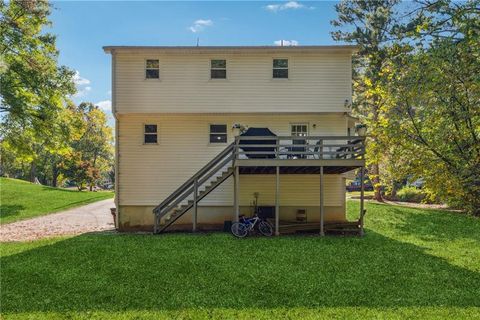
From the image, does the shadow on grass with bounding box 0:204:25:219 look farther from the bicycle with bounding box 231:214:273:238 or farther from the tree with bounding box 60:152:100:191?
the tree with bounding box 60:152:100:191

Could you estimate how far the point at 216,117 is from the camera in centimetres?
1719

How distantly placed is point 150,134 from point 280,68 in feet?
21.5

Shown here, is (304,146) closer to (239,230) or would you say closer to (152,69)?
(239,230)

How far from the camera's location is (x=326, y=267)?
10102 millimetres

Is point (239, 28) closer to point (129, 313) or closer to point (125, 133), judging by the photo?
point (125, 133)

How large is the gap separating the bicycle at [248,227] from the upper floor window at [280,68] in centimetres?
660

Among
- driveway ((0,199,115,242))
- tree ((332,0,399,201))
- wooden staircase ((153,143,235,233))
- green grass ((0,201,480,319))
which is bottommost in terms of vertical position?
driveway ((0,199,115,242))

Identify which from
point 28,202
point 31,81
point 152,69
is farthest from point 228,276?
point 28,202

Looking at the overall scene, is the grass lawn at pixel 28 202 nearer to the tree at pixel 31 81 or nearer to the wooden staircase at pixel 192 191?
the tree at pixel 31 81

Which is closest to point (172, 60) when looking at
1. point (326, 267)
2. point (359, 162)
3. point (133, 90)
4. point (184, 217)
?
point (133, 90)

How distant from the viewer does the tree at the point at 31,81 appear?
21.5m

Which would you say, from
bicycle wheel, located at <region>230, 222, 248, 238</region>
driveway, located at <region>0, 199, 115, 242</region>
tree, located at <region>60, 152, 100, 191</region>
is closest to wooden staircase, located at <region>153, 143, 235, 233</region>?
bicycle wheel, located at <region>230, 222, 248, 238</region>

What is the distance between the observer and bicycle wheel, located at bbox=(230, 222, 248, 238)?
14180 mm

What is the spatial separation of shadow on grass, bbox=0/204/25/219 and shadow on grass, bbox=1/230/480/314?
1153 centimetres
